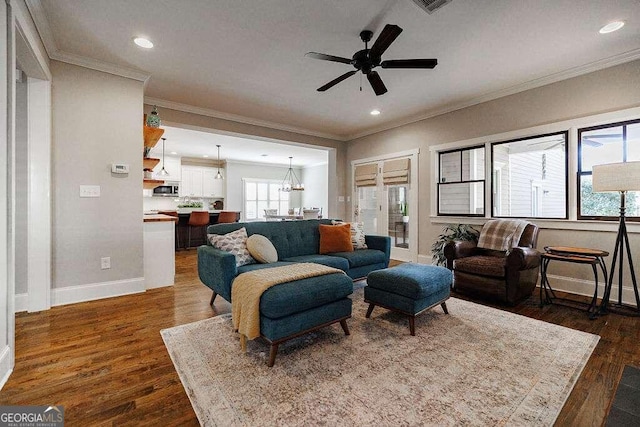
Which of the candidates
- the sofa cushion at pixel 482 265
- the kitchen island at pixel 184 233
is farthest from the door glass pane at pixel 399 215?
the kitchen island at pixel 184 233

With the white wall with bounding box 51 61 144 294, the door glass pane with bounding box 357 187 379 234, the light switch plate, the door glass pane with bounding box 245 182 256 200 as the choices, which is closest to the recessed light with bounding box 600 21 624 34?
the door glass pane with bounding box 357 187 379 234

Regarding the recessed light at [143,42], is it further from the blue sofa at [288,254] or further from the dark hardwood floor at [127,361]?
the dark hardwood floor at [127,361]

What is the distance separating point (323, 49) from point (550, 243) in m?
3.69

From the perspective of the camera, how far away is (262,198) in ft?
34.2

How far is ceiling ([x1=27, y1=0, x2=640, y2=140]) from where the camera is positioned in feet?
7.80

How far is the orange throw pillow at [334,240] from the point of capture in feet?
12.2

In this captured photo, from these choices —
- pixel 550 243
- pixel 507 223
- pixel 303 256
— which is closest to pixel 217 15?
pixel 303 256

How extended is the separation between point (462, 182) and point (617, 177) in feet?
6.72

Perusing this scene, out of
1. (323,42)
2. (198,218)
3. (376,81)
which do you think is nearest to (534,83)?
(376,81)

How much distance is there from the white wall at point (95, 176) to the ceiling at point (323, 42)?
320 mm

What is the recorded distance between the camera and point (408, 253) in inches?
211

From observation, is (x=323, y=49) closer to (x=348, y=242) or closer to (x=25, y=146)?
(x=348, y=242)

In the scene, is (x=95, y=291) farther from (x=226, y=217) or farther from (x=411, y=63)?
(x=226, y=217)

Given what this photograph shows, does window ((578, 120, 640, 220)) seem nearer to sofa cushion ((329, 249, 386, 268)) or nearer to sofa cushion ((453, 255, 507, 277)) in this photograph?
sofa cushion ((453, 255, 507, 277))
